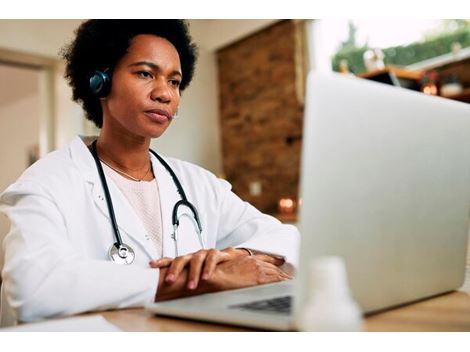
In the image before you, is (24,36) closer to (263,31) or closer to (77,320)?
(263,31)

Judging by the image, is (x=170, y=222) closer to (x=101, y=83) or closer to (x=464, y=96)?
(x=101, y=83)

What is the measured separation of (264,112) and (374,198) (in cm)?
377

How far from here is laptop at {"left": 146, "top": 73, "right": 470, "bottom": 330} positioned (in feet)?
1.79

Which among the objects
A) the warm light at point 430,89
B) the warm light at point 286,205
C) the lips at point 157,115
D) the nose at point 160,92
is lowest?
the warm light at point 286,205

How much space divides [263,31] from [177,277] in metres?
3.67

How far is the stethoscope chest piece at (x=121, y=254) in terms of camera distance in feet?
3.79

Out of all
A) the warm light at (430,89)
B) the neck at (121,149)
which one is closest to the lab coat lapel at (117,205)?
the neck at (121,149)

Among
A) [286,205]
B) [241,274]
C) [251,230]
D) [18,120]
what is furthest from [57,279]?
[18,120]

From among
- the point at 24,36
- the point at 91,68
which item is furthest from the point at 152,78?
the point at 24,36

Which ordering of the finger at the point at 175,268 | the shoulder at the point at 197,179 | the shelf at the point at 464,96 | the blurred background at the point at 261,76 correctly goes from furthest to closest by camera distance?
the blurred background at the point at 261,76 < the shelf at the point at 464,96 < the shoulder at the point at 197,179 < the finger at the point at 175,268

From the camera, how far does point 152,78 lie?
4.50 feet

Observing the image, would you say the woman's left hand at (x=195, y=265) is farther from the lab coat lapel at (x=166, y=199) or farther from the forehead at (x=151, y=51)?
the forehead at (x=151, y=51)

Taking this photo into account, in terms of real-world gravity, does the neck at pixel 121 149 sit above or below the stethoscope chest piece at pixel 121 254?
above

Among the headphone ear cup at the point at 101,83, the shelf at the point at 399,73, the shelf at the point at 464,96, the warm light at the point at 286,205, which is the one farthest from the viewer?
the warm light at the point at 286,205
